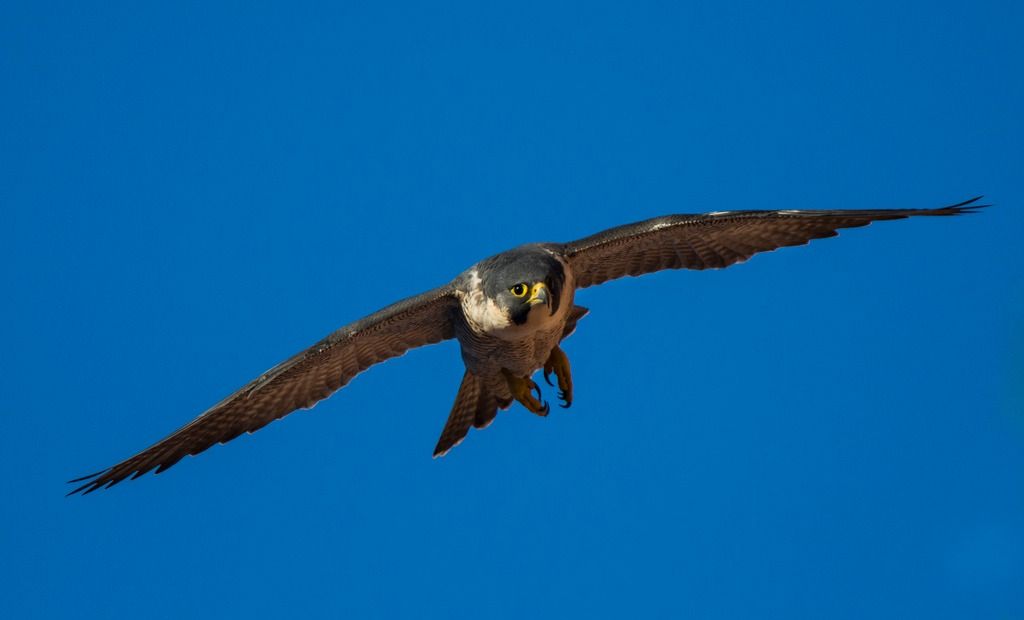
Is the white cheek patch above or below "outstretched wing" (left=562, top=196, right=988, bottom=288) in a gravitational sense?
below

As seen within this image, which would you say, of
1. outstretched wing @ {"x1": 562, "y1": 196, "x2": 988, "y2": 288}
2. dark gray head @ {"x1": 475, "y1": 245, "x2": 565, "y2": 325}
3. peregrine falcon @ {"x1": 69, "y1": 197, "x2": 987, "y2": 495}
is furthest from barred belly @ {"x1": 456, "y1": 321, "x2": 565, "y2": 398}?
outstretched wing @ {"x1": 562, "y1": 196, "x2": 988, "y2": 288}

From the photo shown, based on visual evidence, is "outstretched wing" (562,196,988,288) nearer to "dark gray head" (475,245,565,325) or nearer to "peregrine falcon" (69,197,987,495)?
"peregrine falcon" (69,197,987,495)

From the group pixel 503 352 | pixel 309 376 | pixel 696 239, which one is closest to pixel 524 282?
pixel 503 352

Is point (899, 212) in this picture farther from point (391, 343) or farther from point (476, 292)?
point (391, 343)

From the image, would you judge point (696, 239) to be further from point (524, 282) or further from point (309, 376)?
point (309, 376)

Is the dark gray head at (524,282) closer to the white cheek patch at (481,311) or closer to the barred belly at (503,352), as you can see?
the white cheek patch at (481,311)

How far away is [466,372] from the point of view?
13.8 metres

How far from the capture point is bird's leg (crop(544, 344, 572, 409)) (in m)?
13.7

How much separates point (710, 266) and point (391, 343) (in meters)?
3.20

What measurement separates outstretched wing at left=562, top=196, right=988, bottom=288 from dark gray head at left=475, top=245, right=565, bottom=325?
786mm

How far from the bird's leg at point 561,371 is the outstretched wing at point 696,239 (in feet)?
2.40

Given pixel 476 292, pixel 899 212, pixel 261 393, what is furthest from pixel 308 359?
pixel 899 212

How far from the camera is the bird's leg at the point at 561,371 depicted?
13695 mm

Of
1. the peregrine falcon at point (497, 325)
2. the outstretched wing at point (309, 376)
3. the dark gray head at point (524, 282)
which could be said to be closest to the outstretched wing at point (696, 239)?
the peregrine falcon at point (497, 325)
